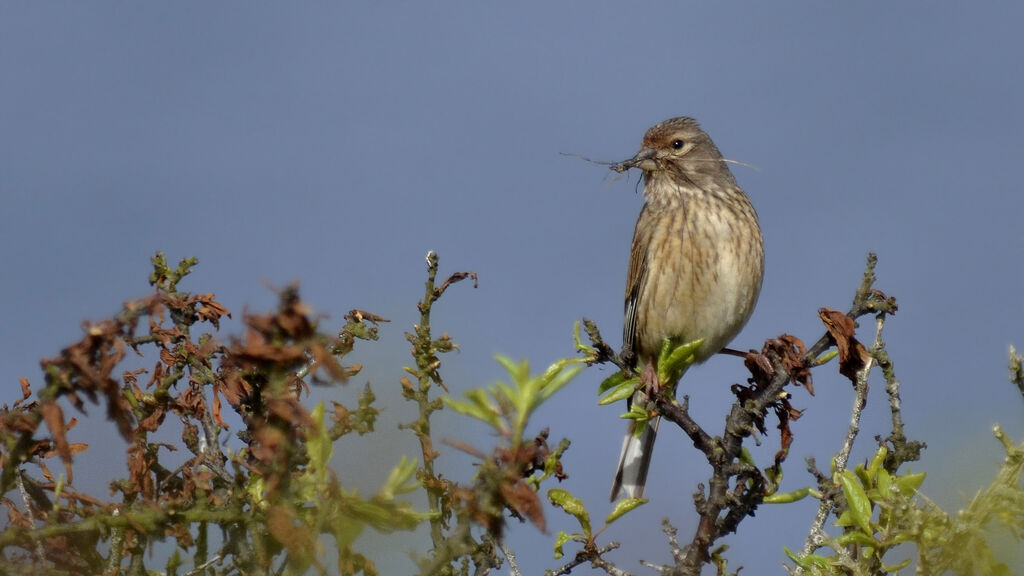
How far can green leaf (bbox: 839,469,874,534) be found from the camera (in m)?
2.09

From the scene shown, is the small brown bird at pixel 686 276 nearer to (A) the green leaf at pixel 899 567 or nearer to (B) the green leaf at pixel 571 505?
(B) the green leaf at pixel 571 505

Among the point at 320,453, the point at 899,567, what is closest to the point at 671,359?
the point at 899,567

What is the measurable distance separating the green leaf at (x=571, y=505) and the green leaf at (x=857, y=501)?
2.25 ft

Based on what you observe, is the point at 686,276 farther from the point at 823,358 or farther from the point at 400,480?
the point at 400,480

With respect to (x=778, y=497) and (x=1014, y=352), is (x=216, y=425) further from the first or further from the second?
(x=1014, y=352)

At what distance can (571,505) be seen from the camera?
8.61 ft

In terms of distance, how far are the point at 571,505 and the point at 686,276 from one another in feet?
15.0

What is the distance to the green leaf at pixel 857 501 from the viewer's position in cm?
209

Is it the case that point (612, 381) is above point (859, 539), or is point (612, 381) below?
above

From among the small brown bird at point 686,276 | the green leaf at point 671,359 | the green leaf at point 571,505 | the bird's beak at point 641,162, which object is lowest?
the green leaf at point 571,505

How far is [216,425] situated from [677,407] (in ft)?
5.69

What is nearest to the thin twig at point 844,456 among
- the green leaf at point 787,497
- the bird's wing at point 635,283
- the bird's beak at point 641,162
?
the green leaf at point 787,497

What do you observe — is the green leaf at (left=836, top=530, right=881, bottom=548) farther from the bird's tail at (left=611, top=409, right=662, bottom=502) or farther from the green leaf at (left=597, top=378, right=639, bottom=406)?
the bird's tail at (left=611, top=409, right=662, bottom=502)

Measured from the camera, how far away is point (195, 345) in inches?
99.7
